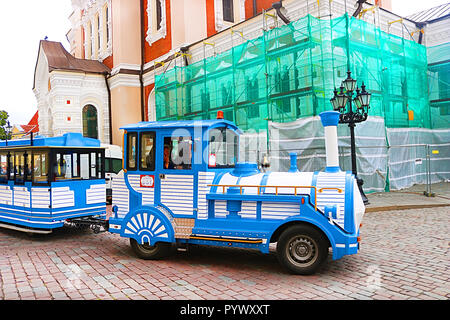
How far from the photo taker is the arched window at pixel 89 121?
28.4m

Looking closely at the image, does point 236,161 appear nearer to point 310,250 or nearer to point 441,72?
point 310,250

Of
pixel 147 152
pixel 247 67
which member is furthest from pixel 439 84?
pixel 147 152

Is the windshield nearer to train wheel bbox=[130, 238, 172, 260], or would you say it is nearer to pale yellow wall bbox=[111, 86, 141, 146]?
train wheel bbox=[130, 238, 172, 260]

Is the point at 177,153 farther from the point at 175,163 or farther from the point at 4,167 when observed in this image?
the point at 4,167

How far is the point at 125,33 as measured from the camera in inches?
1103

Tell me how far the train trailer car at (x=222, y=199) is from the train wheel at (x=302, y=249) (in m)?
0.01

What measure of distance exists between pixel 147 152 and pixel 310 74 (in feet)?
31.4

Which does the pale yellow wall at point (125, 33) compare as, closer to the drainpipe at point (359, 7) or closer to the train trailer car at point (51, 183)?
the drainpipe at point (359, 7)

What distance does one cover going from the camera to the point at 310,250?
17.6 feet

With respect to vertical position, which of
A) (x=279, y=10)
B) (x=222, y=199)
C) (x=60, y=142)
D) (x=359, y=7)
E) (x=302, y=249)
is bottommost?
(x=302, y=249)

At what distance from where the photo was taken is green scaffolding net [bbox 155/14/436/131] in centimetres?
1418

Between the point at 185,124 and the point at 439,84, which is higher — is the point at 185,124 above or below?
below

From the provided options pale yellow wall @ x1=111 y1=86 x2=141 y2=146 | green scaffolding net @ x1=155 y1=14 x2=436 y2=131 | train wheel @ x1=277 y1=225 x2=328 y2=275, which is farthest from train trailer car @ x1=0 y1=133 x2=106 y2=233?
pale yellow wall @ x1=111 y1=86 x2=141 y2=146

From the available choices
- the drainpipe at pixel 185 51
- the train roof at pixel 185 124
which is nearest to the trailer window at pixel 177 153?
the train roof at pixel 185 124
